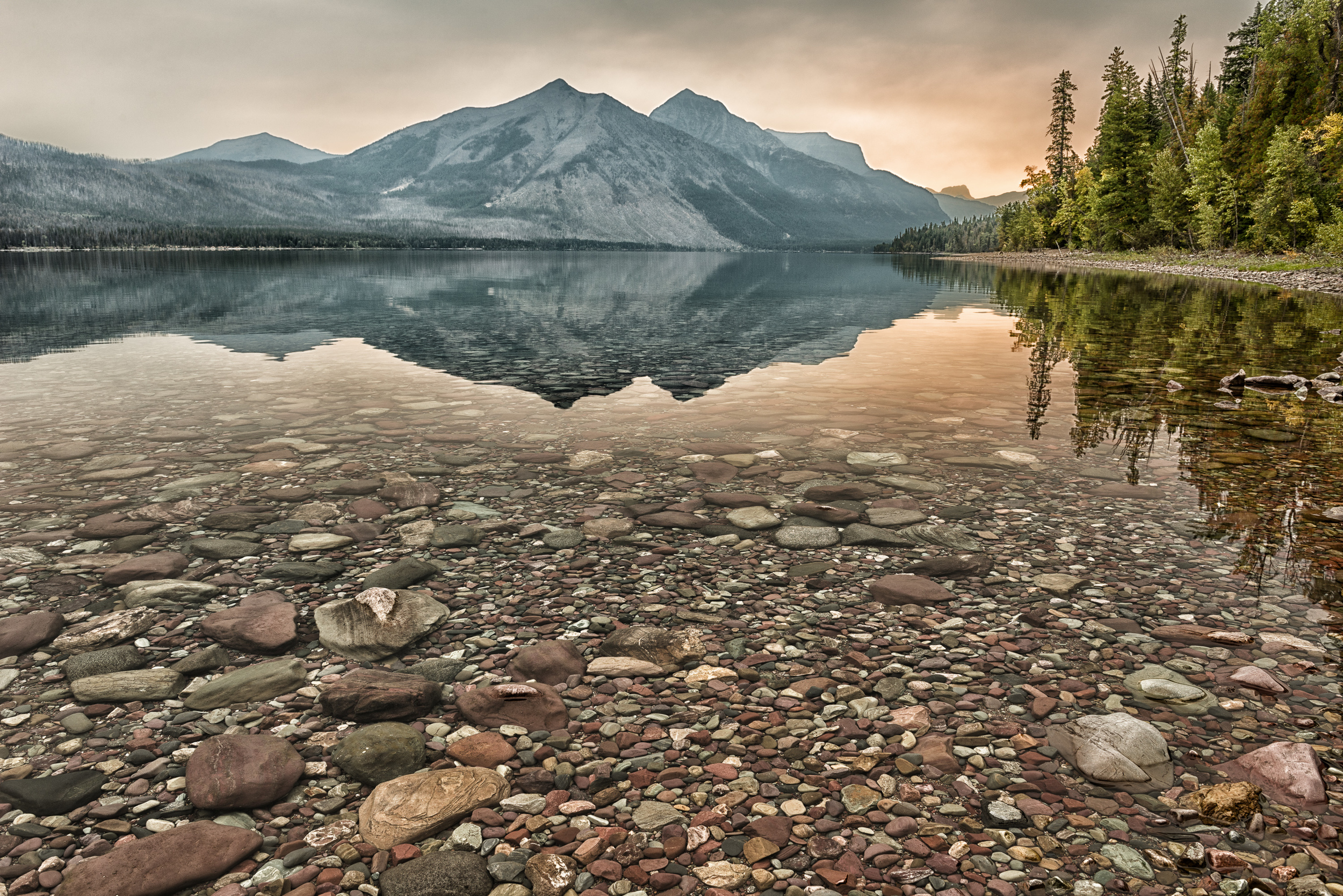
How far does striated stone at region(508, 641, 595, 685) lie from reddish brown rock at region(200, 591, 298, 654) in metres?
2.23

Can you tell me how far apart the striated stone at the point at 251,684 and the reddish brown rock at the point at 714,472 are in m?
6.84

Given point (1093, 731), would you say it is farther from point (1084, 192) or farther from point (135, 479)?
point (1084, 192)

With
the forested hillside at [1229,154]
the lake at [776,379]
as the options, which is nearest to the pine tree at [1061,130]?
the forested hillside at [1229,154]

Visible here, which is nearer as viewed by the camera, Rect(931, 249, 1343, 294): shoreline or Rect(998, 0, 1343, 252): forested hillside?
Rect(931, 249, 1343, 294): shoreline

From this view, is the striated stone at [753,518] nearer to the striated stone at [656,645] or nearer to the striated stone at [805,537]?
the striated stone at [805,537]

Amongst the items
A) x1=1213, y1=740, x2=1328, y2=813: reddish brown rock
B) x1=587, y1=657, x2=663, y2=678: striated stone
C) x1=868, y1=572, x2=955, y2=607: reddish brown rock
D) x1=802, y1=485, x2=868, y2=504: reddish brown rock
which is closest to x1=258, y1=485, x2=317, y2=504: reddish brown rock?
x1=587, y1=657, x2=663, y2=678: striated stone

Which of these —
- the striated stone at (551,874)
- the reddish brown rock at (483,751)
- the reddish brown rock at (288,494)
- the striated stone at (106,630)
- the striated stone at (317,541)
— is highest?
the reddish brown rock at (288,494)

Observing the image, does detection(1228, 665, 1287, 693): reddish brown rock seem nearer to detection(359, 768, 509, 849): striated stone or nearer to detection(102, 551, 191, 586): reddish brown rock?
detection(359, 768, 509, 849): striated stone

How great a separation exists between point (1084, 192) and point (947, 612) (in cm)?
13968

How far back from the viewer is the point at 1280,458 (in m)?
12.7

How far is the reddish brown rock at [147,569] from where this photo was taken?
26.7 ft

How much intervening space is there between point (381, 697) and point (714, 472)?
24.0 ft

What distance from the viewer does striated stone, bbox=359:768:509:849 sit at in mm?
4625

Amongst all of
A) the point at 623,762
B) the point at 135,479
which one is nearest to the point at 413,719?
the point at 623,762
